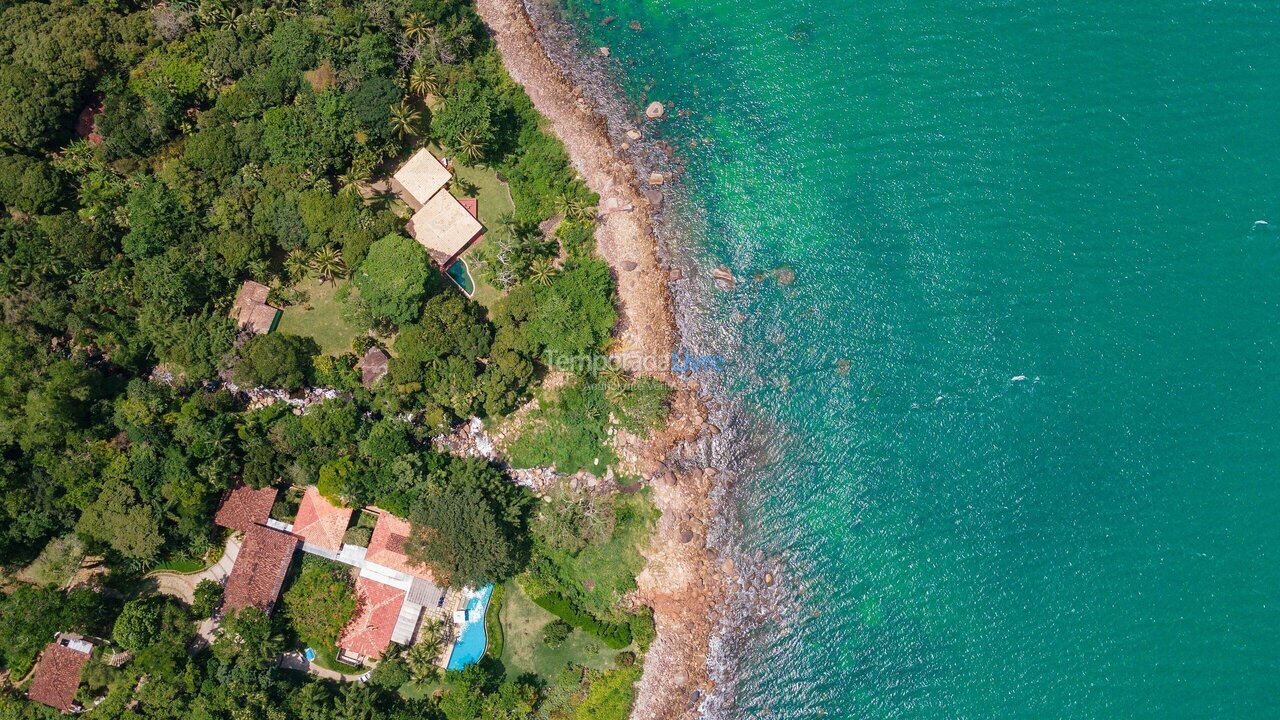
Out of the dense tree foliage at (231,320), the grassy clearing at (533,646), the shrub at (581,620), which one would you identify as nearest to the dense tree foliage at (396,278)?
the dense tree foliage at (231,320)

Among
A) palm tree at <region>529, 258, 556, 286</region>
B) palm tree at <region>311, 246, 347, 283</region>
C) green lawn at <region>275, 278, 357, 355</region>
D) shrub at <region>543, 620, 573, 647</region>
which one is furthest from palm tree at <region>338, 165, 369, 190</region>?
shrub at <region>543, 620, 573, 647</region>

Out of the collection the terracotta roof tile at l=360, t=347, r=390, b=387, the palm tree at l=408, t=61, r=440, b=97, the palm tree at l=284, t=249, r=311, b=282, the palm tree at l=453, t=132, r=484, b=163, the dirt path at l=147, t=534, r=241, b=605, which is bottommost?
the dirt path at l=147, t=534, r=241, b=605

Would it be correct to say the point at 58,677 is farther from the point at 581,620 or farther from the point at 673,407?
the point at 673,407

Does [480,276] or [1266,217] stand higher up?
[480,276]

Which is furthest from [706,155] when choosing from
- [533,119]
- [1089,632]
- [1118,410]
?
[1089,632]

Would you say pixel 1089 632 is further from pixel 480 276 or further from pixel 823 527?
pixel 480 276

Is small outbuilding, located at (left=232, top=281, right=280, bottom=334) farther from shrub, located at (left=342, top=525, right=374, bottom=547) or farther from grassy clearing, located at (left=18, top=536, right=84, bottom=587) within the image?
grassy clearing, located at (left=18, top=536, right=84, bottom=587)
